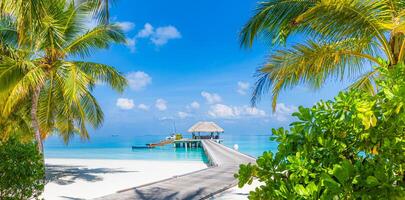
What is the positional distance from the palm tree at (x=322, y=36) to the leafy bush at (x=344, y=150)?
333 cm

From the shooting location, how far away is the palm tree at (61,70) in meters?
9.76

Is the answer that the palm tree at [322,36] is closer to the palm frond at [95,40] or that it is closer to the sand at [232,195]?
the sand at [232,195]

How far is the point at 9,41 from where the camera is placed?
38.1 ft

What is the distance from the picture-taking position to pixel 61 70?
10859 millimetres

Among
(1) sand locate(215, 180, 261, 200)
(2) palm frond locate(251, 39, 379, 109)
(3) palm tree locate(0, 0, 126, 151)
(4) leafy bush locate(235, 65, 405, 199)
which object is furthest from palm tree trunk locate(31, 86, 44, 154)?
(4) leafy bush locate(235, 65, 405, 199)

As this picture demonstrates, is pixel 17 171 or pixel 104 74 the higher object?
Answer: pixel 104 74

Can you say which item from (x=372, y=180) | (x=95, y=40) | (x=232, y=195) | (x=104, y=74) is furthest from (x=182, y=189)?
(x=372, y=180)

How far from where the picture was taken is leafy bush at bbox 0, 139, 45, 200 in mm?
5312

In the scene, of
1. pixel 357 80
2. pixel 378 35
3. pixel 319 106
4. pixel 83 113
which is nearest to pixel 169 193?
pixel 83 113

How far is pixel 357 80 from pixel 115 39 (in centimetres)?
862

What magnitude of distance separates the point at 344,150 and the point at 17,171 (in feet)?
17.5

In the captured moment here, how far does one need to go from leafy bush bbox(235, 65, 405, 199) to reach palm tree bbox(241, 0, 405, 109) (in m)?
3.33

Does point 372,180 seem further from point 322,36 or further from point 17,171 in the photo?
point 17,171

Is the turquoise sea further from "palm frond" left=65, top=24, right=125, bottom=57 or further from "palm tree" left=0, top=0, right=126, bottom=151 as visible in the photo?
"palm frond" left=65, top=24, right=125, bottom=57
